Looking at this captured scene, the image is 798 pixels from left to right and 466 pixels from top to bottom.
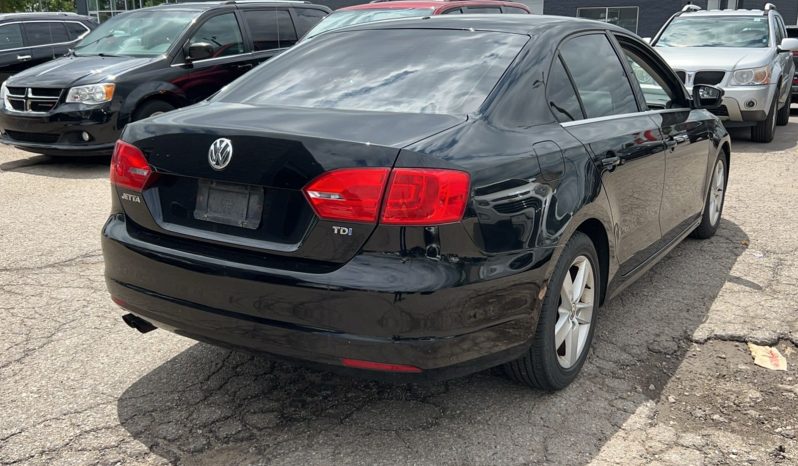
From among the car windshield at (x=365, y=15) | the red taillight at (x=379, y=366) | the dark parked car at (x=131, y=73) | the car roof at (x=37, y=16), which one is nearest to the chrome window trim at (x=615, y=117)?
the red taillight at (x=379, y=366)

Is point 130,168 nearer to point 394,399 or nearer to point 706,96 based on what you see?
point 394,399

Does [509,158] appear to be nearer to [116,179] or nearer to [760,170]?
[116,179]

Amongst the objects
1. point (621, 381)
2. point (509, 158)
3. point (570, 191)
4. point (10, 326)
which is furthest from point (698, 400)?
point (10, 326)

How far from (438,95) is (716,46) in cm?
905

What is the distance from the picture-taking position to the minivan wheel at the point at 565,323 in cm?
309

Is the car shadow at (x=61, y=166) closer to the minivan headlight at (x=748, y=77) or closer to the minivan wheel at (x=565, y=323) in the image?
the minivan wheel at (x=565, y=323)

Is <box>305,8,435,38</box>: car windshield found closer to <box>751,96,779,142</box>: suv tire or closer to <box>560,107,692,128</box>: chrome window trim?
<box>560,107,692,128</box>: chrome window trim

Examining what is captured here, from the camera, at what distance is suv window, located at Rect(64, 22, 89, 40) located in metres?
12.8

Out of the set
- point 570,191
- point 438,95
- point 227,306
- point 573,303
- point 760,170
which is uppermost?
point 438,95

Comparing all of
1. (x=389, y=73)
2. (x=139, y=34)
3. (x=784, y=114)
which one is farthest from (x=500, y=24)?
(x=784, y=114)

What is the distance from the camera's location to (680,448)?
116 inches

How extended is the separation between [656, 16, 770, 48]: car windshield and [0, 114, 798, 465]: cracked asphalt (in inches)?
284

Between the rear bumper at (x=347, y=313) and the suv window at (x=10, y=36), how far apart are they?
1073cm

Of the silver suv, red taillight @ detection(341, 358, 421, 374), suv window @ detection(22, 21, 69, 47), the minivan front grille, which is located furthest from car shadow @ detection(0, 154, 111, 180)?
the silver suv
